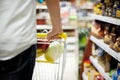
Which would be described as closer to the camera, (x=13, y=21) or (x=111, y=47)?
(x=13, y=21)

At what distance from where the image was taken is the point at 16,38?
1.09 m

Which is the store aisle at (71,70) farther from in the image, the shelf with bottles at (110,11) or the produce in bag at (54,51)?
the produce in bag at (54,51)

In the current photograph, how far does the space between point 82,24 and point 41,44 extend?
13.3 feet

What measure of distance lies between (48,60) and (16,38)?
0.78m

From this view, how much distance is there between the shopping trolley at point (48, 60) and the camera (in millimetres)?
1811

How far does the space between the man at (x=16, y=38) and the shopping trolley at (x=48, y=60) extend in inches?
20.7

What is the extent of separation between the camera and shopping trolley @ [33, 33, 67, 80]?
181 cm

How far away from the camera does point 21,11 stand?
3.60 feet

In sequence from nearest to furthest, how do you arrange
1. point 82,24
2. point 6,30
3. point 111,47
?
point 6,30, point 111,47, point 82,24

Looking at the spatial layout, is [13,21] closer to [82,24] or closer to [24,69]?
[24,69]

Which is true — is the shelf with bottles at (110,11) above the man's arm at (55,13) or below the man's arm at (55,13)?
below

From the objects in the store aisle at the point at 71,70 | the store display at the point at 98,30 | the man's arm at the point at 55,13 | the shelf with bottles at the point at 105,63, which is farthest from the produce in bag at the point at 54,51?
the store aisle at the point at 71,70

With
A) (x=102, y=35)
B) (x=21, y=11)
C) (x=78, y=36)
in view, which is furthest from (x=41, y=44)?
(x=78, y=36)

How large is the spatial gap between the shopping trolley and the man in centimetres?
53
